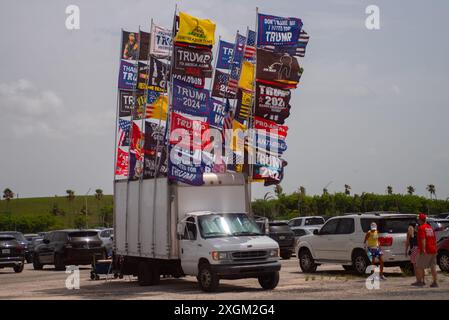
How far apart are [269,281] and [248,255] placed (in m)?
1.19

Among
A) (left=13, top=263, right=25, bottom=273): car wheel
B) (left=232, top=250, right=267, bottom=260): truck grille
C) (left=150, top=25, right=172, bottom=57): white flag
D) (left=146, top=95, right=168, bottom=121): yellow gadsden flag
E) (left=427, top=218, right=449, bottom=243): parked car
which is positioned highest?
(left=150, top=25, right=172, bottom=57): white flag

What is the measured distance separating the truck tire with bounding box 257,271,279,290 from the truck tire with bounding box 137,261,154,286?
3720mm

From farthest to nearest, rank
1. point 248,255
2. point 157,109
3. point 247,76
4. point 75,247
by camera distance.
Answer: point 75,247
point 247,76
point 157,109
point 248,255

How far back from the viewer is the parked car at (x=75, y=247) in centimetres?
3316

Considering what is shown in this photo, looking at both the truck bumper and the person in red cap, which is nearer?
the truck bumper

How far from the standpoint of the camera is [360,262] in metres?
24.0

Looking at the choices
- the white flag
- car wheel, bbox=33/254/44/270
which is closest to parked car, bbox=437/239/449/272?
the white flag

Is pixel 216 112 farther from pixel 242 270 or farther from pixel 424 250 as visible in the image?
pixel 424 250

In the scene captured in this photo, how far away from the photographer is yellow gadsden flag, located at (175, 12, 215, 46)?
73.5ft

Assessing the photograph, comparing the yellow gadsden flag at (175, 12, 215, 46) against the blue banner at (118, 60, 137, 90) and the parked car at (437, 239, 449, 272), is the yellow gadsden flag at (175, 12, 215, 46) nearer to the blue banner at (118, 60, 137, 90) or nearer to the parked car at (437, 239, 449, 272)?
the blue banner at (118, 60, 137, 90)

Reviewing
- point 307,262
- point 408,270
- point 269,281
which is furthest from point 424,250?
point 307,262

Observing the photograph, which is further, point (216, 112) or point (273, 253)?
point (216, 112)
